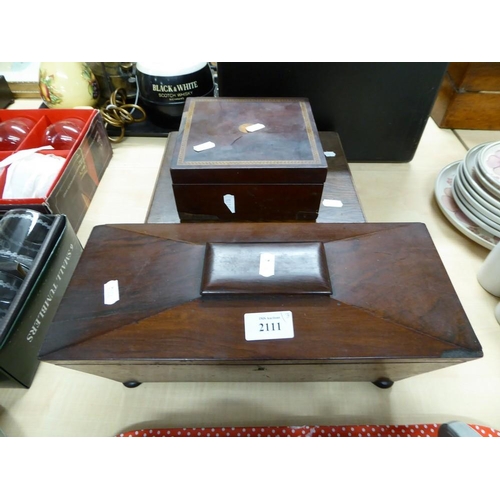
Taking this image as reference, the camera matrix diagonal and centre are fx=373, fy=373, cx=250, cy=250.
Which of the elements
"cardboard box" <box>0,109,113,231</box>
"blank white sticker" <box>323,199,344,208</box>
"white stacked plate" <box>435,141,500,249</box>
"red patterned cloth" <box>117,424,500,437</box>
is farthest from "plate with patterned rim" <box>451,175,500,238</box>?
"cardboard box" <box>0,109,113,231</box>

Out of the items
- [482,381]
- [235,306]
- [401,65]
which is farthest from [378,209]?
[235,306]

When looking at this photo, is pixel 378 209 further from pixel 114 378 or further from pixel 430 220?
pixel 114 378

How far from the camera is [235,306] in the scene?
50cm

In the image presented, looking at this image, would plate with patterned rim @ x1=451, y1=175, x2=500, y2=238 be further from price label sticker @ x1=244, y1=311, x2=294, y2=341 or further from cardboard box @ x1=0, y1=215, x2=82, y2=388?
cardboard box @ x1=0, y1=215, x2=82, y2=388

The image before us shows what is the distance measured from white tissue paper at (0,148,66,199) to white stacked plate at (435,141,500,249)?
87cm

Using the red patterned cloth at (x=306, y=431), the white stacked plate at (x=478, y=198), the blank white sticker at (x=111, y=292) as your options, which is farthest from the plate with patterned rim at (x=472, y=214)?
the blank white sticker at (x=111, y=292)

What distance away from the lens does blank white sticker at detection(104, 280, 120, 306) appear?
1.68 ft

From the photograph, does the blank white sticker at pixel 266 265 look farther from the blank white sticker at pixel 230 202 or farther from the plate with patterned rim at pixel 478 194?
the plate with patterned rim at pixel 478 194

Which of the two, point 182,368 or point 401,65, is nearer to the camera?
point 182,368

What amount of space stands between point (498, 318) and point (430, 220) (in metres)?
0.27

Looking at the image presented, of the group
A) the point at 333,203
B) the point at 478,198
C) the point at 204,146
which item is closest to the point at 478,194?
the point at 478,198

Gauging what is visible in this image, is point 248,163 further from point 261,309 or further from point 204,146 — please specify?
point 261,309

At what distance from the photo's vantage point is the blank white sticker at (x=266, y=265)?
0.51 m

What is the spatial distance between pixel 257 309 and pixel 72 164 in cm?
57
